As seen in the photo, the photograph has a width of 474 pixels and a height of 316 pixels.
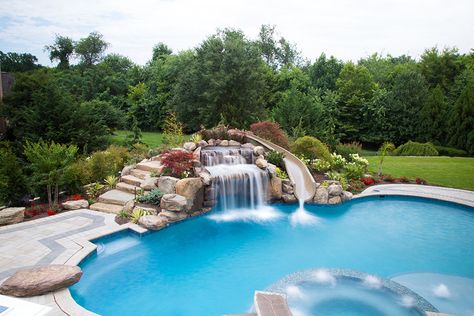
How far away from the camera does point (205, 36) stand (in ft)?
78.2

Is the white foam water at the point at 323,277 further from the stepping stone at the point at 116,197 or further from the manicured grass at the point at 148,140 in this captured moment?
the manicured grass at the point at 148,140

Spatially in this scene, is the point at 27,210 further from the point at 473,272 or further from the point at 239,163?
the point at 473,272

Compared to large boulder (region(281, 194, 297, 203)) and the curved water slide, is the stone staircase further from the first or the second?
the curved water slide

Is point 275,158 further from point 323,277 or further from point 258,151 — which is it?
point 323,277

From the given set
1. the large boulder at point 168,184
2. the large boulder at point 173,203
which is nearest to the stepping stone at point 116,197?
the large boulder at point 168,184

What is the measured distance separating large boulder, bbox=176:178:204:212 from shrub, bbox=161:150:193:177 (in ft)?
2.36

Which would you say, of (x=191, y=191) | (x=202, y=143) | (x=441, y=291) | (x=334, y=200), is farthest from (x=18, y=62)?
(x=441, y=291)

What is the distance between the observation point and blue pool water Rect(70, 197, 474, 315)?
5648 millimetres

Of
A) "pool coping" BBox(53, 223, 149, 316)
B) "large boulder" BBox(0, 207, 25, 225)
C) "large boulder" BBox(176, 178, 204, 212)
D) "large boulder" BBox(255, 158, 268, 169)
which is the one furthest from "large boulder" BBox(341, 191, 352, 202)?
"large boulder" BBox(0, 207, 25, 225)

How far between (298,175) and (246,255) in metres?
5.43

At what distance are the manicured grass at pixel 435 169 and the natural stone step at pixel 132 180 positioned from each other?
1045 cm

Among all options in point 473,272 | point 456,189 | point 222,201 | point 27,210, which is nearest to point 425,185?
point 456,189

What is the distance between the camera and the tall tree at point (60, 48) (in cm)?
4531

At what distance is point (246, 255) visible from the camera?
734 cm
